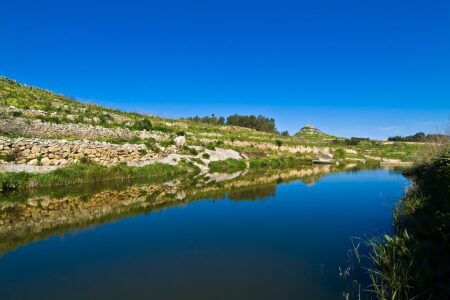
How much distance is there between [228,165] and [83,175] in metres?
19.7

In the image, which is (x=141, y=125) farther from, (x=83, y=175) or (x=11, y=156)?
(x=11, y=156)

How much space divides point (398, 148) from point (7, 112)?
89594 millimetres

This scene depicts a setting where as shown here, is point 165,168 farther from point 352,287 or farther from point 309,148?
point 309,148

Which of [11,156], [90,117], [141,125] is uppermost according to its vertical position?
[90,117]

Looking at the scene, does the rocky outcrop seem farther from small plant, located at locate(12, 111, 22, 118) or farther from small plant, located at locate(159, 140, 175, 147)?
small plant, located at locate(12, 111, 22, 118)

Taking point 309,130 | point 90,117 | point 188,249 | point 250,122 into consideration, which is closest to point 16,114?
point 90,117

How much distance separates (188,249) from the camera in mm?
10742

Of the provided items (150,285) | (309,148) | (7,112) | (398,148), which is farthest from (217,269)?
(398,148)

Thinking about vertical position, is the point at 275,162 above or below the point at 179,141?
below

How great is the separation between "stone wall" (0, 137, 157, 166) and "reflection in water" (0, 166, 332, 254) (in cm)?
432

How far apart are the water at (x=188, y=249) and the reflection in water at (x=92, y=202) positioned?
0.11 meters

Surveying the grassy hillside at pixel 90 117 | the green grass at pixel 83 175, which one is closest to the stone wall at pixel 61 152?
the green grass at pixel 83 175

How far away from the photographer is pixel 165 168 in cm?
3331

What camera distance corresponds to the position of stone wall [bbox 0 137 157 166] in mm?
23969
